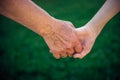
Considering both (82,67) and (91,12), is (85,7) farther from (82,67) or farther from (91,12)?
(82,67)

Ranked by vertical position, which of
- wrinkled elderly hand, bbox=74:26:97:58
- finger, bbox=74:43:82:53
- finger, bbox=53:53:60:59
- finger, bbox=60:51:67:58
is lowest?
finger, bbox=53:53:60:59

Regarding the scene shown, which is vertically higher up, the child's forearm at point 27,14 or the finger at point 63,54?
the child's forearm at point 27,14

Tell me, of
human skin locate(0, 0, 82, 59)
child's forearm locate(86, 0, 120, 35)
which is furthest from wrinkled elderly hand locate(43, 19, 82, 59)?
child's forearm locate(86, 0, 120, 35)

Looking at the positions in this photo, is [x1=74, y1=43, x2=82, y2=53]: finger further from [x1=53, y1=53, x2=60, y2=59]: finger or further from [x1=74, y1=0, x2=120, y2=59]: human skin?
[x1=53, y1=53, x2=60, y2=59]: finger

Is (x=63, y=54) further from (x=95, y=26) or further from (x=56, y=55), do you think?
(x=95, y=26)

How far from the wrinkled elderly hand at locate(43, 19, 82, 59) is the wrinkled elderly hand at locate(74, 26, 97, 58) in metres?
0.04

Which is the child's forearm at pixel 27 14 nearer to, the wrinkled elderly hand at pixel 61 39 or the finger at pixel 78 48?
the wrinkled elderly hand at pixel 61 39

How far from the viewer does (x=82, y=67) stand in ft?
7.65

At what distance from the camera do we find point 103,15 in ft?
7.82

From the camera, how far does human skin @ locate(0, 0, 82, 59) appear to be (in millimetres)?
2223

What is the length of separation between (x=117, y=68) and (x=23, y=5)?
793 millimetres

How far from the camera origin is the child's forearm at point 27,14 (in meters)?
2.21

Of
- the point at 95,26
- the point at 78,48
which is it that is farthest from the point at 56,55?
the point at 95,26

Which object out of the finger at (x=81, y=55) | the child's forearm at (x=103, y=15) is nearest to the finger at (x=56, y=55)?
the finger at (x=81, y=55)
